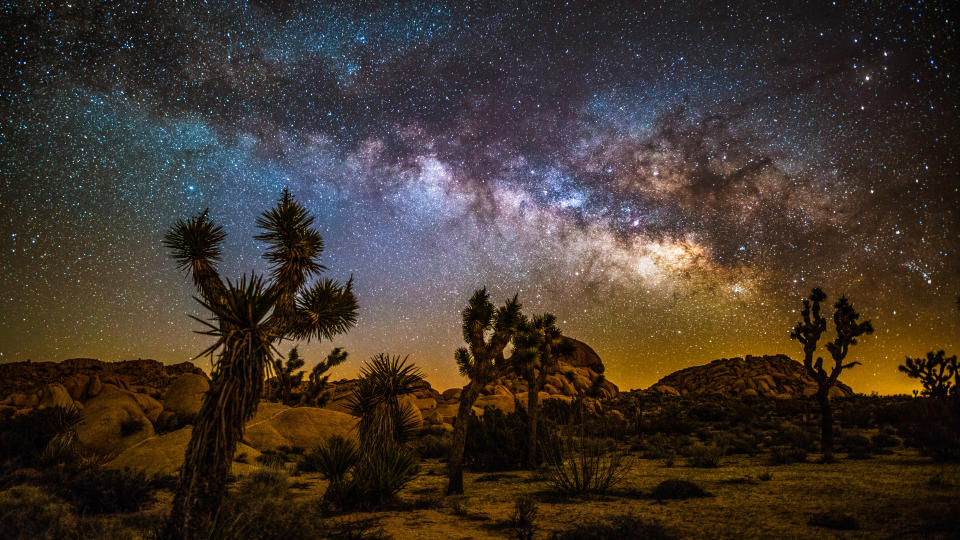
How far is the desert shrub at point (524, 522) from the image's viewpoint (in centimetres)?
705

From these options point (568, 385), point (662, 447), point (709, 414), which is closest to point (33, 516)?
point (662, 447)

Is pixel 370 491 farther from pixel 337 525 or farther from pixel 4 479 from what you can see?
pixel 4 479

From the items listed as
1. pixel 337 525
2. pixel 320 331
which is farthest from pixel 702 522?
pixel 320 331

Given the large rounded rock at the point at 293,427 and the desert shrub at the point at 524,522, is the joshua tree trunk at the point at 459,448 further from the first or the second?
the large rounded rock at the point at 293,427

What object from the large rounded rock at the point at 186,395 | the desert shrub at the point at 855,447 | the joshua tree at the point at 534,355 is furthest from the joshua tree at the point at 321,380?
the desert shrub at the point at 855,447

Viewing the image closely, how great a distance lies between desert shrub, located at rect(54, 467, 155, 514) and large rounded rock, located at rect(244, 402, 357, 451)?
10.1m

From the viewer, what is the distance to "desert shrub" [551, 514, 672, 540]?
6.37 metres

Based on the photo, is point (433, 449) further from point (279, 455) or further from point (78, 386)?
point (78, 386)

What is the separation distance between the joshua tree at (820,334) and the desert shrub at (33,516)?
63.5ft

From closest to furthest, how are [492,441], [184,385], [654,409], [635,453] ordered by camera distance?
1. [492,441]
2. [635,453]
3. [184,385]
4. [654,409]

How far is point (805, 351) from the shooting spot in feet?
54.3

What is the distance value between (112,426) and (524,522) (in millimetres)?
17780

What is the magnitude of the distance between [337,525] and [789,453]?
14.8 metres

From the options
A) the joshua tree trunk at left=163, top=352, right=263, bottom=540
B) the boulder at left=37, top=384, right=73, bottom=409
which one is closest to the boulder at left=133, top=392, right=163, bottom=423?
the boulder at left=37, top=384, right=73, bottom=409
